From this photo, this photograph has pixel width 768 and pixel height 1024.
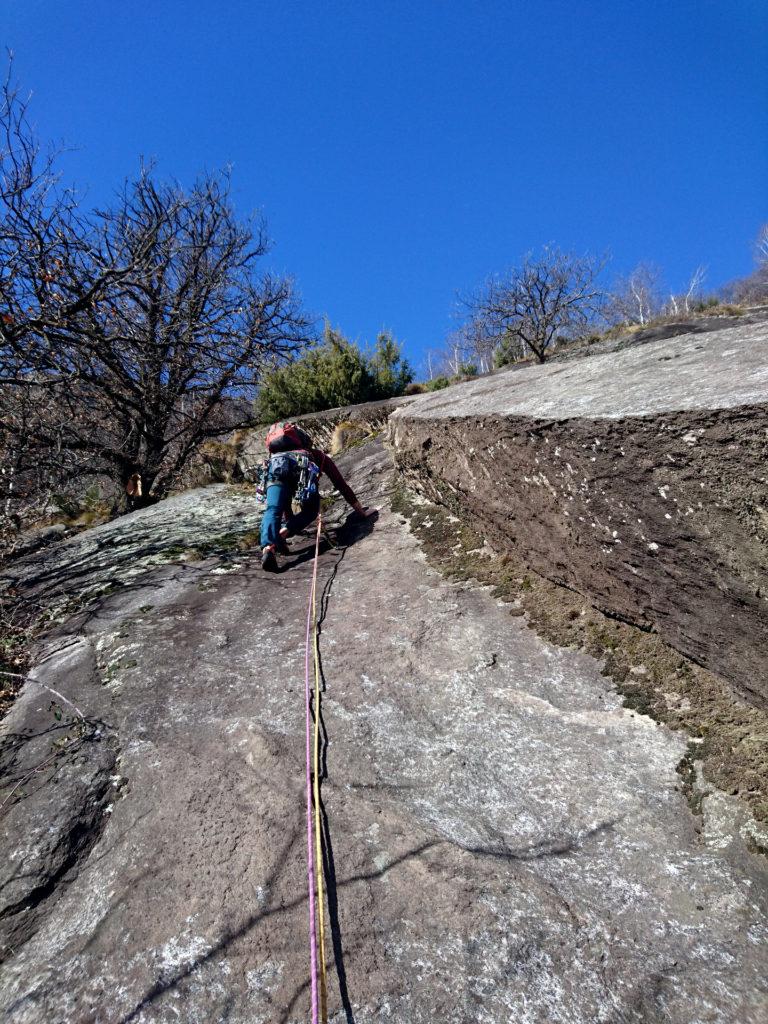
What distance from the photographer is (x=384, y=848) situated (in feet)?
6.25

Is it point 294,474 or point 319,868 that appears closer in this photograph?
point 319,868

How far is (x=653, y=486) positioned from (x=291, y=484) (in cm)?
334

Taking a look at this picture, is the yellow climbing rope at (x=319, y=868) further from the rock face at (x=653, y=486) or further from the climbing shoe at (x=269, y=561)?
the climbing shoe at (x=269, y=561)

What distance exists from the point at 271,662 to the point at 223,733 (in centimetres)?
60

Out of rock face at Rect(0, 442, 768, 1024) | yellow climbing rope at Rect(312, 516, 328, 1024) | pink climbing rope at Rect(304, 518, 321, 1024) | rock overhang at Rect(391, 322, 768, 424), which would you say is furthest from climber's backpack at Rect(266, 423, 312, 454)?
yellow climbing rope at Rect(312, 516, 328, 1024)

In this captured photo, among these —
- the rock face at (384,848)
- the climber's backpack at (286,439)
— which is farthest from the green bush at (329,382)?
the rock face at (384,848)

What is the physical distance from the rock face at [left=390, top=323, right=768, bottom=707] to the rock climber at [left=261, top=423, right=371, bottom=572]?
1.71 metres

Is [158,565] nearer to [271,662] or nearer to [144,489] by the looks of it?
[271,662]

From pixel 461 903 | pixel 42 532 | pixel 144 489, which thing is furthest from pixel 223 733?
pixel 144 489

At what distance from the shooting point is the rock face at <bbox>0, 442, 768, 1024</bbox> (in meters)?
1.51

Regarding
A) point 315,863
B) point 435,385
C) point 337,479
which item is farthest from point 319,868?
point 435,385

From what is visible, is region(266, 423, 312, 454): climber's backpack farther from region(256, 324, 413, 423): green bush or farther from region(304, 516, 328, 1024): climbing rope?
region(256, 324, 413, 423): green bush

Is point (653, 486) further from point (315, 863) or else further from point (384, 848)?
point (315, 863)

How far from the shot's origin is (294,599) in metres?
3.90
